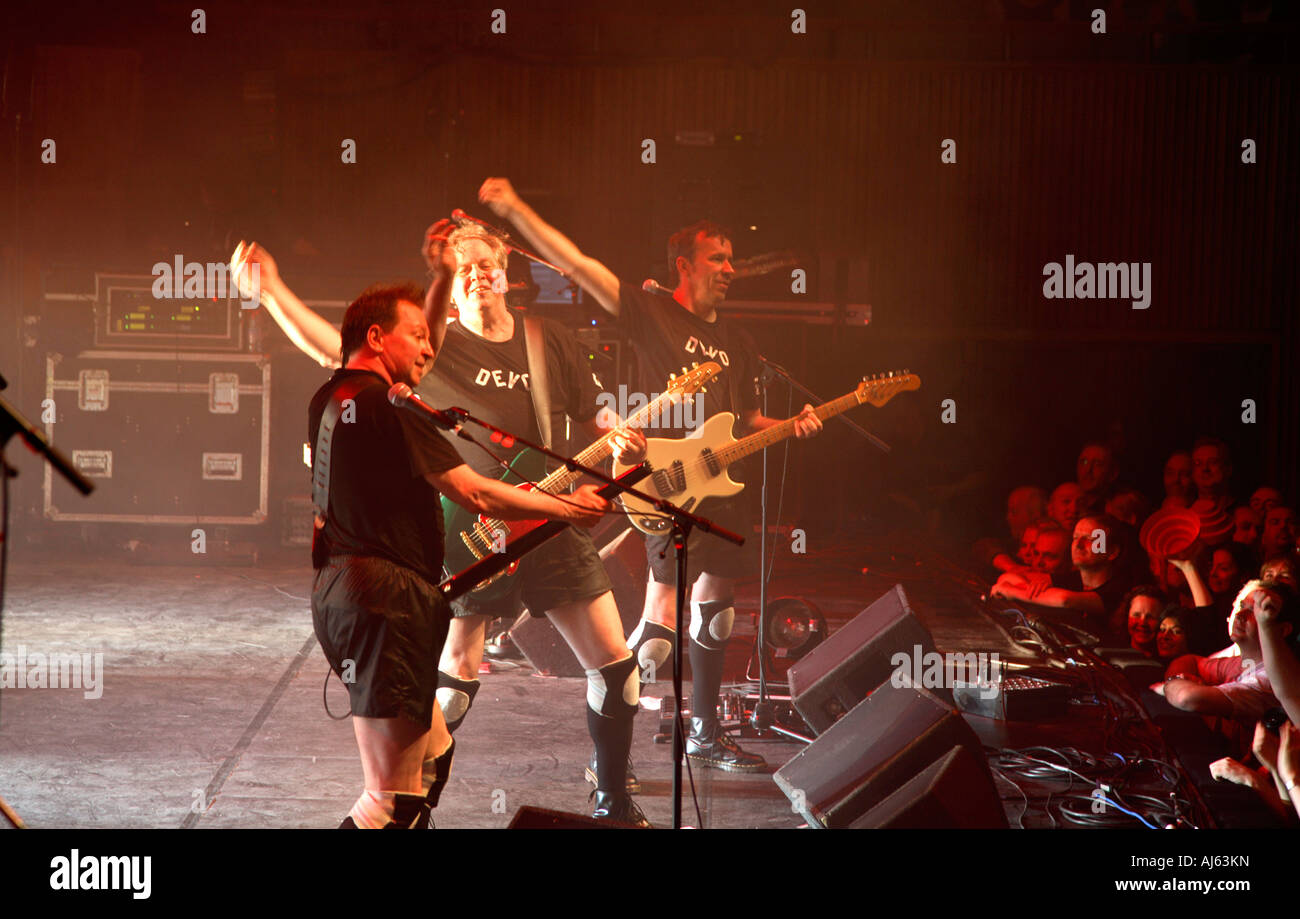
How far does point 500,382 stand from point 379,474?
52.9 inches

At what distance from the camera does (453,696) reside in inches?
153

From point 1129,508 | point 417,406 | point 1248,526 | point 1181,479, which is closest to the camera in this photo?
point 417,406

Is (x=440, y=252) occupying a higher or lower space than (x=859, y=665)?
higher

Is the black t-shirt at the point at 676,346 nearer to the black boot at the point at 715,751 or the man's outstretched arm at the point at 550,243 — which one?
the man's outstretched arm at the point at 550,243

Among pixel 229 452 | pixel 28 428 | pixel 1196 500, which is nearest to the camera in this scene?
pixel 28 428

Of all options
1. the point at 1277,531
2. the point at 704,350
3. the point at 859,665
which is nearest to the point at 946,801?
the point at 859,665

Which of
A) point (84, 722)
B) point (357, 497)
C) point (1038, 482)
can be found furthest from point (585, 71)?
point (357, 497)

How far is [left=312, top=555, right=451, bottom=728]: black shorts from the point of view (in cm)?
283

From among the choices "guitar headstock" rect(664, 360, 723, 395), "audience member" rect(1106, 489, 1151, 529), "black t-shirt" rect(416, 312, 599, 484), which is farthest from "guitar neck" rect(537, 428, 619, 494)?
"audience member" rect(1106, 489, 1151, 529)

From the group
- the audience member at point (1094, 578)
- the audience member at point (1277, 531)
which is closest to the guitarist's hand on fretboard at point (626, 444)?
the audience member at point (1094, 578)

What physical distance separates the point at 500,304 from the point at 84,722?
2.64 m

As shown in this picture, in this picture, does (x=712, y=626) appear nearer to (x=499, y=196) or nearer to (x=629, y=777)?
(x=629, y=777)

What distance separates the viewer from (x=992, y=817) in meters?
3.36
